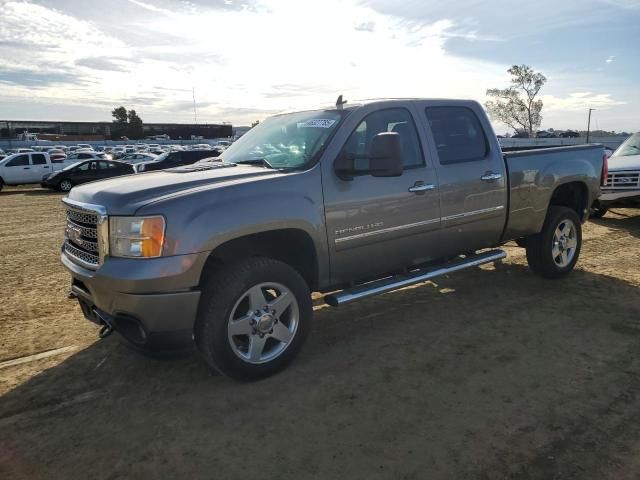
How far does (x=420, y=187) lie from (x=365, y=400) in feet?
6.34

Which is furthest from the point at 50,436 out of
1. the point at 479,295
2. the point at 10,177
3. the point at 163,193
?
the point at 10,177

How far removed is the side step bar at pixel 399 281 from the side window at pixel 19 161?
79.0 ft

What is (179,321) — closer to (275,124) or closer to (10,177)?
(275,124)

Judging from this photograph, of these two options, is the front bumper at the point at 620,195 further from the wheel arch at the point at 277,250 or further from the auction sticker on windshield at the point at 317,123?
the wheel arch at the point at 277,250

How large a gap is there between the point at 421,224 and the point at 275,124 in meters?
1.65

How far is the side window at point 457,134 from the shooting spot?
476 cm

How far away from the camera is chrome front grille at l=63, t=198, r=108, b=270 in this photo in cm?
334

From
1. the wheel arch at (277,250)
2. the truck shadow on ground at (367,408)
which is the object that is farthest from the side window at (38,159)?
the wheel arch at (277,250)

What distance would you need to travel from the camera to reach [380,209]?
13.6 feet

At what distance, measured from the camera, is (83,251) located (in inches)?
142

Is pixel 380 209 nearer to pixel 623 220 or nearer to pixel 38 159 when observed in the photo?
pixel 623 220

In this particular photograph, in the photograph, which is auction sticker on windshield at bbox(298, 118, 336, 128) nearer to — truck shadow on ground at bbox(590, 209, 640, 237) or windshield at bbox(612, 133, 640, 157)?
truck shadow on ground at bbox(590, 209, 640, 237)

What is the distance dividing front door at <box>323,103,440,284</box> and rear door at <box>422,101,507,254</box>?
20cm

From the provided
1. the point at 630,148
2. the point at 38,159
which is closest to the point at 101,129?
the point at 38,159
